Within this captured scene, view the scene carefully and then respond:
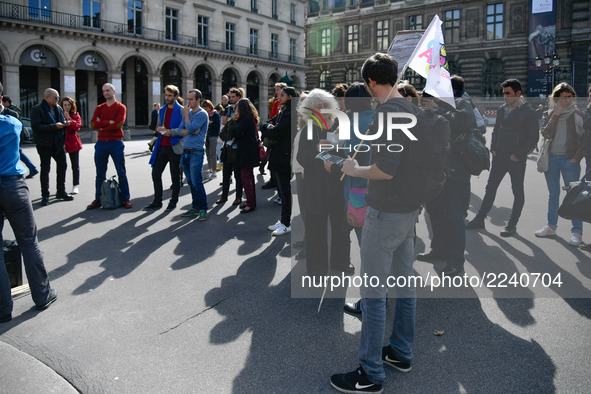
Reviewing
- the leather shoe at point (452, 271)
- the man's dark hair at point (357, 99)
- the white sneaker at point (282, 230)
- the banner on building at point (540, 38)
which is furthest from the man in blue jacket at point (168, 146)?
the banner on building at point (540, 38)

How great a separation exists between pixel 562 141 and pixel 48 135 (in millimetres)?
8385

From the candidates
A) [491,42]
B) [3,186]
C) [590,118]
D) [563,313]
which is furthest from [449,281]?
[491,42]

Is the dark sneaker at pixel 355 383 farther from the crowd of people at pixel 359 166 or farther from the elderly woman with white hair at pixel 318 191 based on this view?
the elderly woman with white hair at pixel 318 191

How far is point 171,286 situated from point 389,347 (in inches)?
91.7

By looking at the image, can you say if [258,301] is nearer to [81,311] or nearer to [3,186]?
[81,311]

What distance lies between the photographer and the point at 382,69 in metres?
2.85

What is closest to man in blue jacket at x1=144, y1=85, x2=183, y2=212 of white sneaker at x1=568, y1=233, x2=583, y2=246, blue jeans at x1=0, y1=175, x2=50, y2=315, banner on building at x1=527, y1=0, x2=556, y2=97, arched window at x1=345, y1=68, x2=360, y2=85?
blue jeans at x1=0, y1=175, x2=50, y2=315

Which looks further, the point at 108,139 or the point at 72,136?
the point at 72,136

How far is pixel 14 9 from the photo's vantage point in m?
27.7

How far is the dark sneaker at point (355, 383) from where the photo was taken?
9.17ft

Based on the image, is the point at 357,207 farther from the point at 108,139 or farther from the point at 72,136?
the point at 72,136

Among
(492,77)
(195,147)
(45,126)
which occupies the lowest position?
(195,147)

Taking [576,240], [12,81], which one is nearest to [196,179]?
[576,240]

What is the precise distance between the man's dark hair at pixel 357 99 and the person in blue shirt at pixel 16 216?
2.94 m
